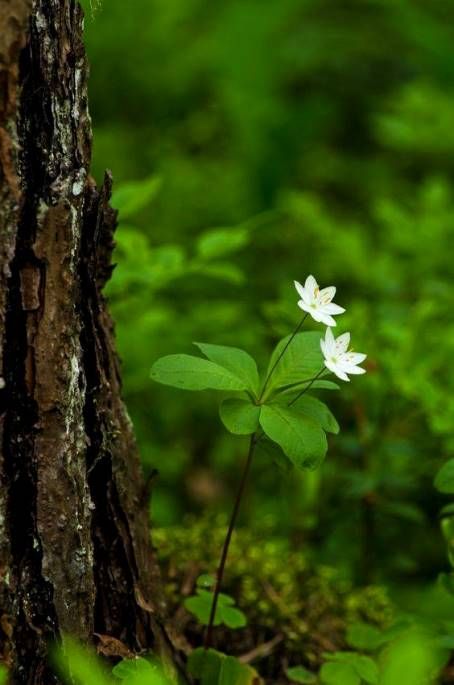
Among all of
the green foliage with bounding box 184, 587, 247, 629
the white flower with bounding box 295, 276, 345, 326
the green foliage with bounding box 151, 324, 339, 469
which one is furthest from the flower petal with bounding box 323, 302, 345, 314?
the green foliage with bounding box 184, 587, 247, 629

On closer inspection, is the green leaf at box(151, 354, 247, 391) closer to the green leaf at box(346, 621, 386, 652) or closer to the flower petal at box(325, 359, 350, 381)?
the flower petal at box(325, 359, 350, 381)

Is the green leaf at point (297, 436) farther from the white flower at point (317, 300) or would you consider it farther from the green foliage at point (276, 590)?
the green foliage at point (276, 590)

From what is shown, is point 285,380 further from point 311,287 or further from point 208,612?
point 208,612

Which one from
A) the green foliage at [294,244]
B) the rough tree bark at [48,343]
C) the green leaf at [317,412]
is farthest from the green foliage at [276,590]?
the green leaf at [317,412]

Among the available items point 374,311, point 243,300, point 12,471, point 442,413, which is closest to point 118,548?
point 12,471

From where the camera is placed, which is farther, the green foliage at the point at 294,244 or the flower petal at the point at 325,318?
the green foliage at the point at 294,244

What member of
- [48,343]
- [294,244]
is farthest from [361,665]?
[294,244]
